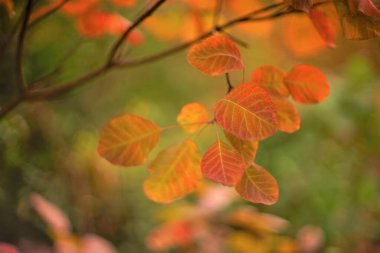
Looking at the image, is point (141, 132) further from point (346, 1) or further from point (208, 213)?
point (208, 213)

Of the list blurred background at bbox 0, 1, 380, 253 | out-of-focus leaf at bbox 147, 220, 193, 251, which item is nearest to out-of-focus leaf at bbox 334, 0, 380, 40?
blurred background at bbox 0, 1, 380, 253

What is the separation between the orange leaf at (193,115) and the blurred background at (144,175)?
491 millimetres

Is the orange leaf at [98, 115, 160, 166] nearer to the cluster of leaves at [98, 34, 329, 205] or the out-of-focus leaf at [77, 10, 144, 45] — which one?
the cluster of leaves at [98, 34, 329, 205]

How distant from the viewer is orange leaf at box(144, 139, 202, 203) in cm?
48

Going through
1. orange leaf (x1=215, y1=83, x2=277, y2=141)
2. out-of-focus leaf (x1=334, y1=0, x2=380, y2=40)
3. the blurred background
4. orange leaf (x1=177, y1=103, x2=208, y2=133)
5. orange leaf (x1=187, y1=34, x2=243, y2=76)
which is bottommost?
the blurred background

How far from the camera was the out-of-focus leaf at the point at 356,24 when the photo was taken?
43 centimetres

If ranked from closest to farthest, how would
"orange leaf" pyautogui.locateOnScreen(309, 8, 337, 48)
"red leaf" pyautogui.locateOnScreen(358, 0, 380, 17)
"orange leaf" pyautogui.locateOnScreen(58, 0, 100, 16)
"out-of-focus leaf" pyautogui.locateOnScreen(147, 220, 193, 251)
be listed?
"red leaf" pyautogui.locateOnScreen(358, 0, 380, 17) < "orange leaf" pyautogui.locateOnScreen(309, 8, 337, 48) < "orange leaf" pyautogui.locateOnScreen(58, 0, 100, 16) < "out-of-focus leaf" pyautogui.locateOnScreen(147, 220, 193, 251)

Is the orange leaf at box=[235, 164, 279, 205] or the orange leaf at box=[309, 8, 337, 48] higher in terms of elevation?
the orange leaf at box=[309, 8, 337, 48]

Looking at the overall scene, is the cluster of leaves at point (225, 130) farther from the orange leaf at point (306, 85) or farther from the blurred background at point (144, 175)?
the blurred background at point (144, 175)

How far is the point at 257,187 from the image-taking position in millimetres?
446

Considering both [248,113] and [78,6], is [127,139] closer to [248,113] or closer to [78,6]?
[248,113]

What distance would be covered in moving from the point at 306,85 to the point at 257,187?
0.45 ft

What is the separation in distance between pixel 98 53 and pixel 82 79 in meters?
0.67

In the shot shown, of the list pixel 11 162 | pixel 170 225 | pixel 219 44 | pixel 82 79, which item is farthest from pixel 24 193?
pixel 219 44
